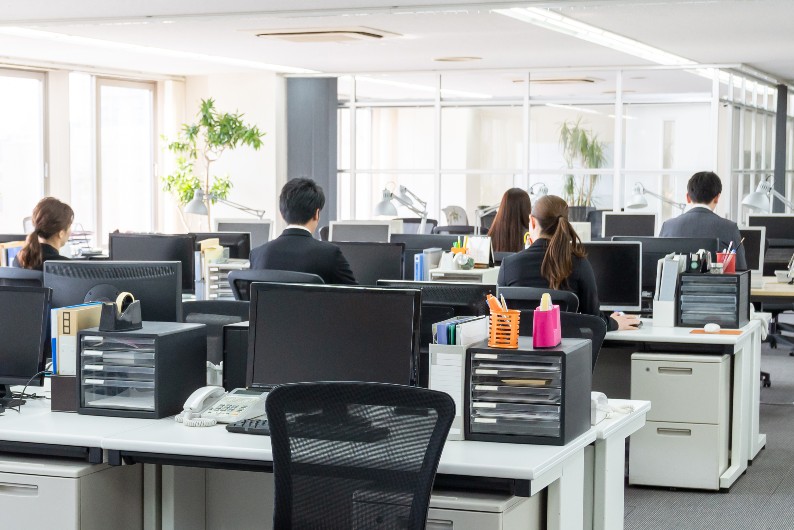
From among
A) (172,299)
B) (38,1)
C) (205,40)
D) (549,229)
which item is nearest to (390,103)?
(205,40)

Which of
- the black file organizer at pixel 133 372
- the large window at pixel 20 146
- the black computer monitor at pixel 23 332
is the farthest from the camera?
the large window at pixel 20 146

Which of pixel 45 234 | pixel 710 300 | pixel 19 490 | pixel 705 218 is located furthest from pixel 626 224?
pixel 19 490

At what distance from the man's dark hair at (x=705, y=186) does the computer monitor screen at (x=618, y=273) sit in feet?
3.96

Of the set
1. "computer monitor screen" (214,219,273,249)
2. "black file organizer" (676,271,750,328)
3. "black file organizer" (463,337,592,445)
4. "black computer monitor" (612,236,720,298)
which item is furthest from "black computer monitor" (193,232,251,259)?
"black file organizer" (463,337,592,445)

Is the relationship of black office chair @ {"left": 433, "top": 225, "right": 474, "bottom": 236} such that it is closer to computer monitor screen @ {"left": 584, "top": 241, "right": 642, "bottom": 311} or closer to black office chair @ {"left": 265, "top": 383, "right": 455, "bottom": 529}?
computer monitor screen @ {"left": 584, "top": 241, "right": 642, "bottom": 311}

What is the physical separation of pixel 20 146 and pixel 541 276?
7384 mm

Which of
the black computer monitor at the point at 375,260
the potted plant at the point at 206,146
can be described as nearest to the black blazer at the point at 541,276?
the black computer monitor at the point at 375,260

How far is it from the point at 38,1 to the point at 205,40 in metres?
2.21

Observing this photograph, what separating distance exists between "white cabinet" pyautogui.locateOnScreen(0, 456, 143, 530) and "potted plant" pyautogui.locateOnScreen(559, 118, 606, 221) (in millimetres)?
9934

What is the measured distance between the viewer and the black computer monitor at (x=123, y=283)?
12.6ft

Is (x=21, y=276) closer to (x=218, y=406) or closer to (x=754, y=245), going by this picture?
(x=218, y=406)

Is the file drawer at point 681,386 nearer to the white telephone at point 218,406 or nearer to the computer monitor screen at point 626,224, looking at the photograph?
the white telephone at point 218,406

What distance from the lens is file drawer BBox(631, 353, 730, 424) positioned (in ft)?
17.0

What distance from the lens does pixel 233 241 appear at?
7.82 meters
